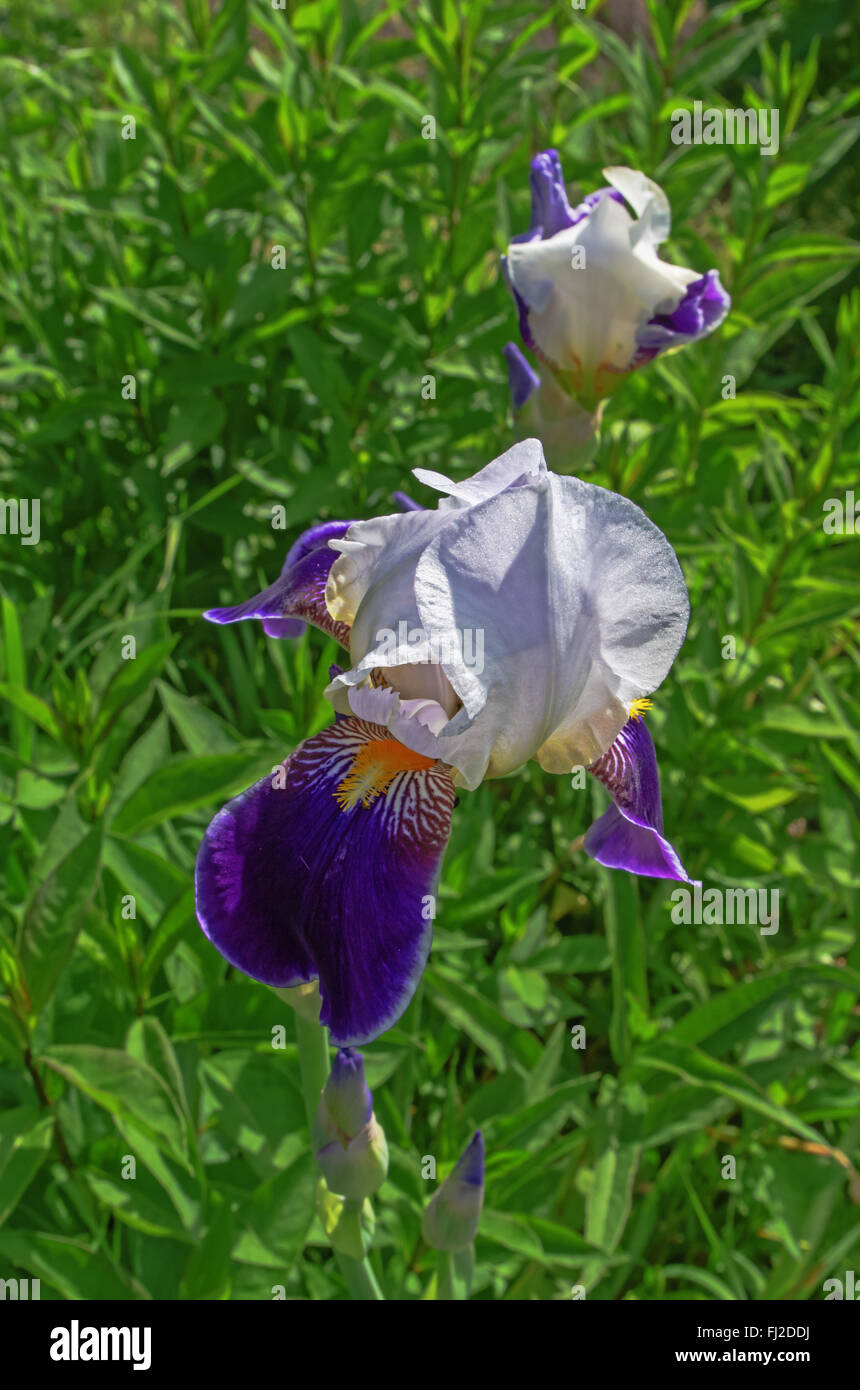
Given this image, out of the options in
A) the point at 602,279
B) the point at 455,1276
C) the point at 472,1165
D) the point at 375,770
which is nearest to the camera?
the point at 375,770

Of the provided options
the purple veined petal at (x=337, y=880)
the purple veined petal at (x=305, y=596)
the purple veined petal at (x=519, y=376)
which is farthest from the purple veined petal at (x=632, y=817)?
the purple veined petal at (x=519, y=376)

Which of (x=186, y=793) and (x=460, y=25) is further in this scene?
(x=460, y=25)

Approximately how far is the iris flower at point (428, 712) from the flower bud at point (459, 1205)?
0.43 meters

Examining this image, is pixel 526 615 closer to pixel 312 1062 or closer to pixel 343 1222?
pixel 312 1062

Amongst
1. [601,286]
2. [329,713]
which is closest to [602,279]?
[601,286]

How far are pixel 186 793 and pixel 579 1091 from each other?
0.77 m

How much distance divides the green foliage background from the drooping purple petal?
563 mm

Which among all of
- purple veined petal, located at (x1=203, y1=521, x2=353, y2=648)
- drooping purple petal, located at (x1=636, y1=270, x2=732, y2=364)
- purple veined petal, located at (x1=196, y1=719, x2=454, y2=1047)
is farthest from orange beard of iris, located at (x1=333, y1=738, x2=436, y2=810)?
drooping purple petal, located at (x1=636, y1=270, x2=732, y2=364)

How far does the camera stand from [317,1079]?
1310 mm

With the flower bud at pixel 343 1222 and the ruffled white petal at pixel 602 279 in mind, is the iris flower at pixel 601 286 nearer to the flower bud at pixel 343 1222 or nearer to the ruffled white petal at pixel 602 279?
the ruffled white petal at pixel 602 279

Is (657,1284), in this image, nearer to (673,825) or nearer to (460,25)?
(673,825)

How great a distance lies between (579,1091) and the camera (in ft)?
5.73

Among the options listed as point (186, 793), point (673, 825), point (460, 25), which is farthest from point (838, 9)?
point (186, 793)

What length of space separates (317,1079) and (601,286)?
126 centimetres
